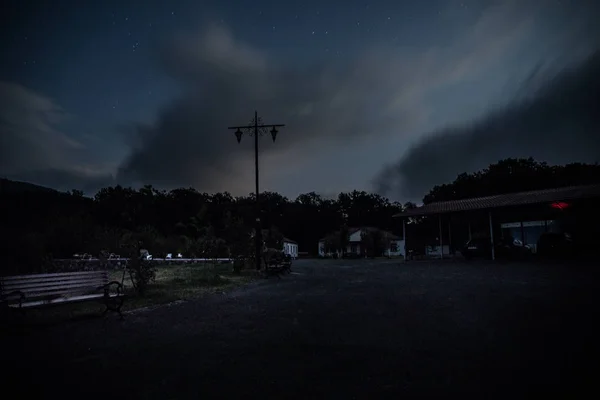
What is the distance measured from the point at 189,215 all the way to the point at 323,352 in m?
71.9

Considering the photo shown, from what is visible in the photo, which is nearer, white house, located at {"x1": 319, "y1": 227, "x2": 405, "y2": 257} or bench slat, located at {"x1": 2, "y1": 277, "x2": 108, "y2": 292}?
bench slat, located at {"x1": 2, "y1": 277, "x2": 108, "y2": 292}

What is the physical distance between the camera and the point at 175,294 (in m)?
11.9

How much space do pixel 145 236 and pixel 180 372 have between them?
28.8m

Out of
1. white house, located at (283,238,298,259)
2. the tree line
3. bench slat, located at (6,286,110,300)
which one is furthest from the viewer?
white house, located at (283,238,298,259)

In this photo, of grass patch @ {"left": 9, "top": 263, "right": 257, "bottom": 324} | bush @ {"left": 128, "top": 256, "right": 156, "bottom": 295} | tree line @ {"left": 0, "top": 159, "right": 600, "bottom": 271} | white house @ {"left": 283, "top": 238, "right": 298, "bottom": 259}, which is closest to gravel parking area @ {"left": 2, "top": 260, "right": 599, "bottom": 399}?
grass patch @ {"left": 9, "top": 263, "right": 257, "bottom": 324}

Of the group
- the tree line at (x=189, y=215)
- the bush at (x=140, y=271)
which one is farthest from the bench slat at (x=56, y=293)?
the tree line at (x=189, y=215)

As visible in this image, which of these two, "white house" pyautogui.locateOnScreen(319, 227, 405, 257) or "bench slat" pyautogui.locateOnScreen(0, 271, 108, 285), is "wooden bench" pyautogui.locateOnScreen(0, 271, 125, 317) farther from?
"white house" pyautogui.locateOnScreen(319, 227, 405, 257)

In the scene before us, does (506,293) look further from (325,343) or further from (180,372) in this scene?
(180,372)

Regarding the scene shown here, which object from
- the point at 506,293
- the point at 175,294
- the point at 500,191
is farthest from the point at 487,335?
the point at 500,191

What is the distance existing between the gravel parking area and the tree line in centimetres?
1065

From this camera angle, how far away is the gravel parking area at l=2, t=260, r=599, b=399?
371cm

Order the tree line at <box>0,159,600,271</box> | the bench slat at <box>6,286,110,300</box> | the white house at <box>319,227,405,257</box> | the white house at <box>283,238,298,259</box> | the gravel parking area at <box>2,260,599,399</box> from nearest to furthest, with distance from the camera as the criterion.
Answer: the gravel parking area at <box>2,260,599,399</box> < the bench slat at <box>6,286,110,300</box> < the tree line at <box>0,159,600,271</box> < the white house at <box>319,227,405,257</box> < the white house at <box>283,238,298,259</box>

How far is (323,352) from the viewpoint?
196 inches

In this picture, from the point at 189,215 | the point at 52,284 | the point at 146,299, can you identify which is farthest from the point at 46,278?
the point at 189,215
